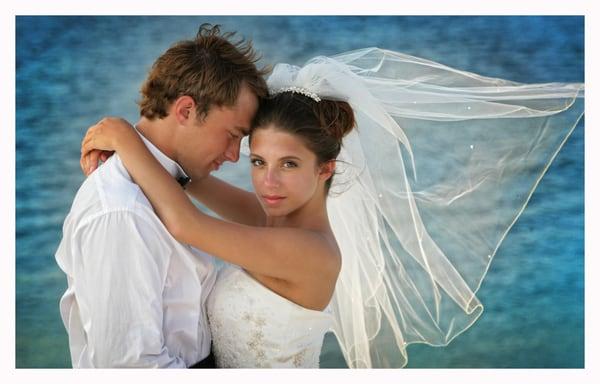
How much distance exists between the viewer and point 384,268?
3.37 meters

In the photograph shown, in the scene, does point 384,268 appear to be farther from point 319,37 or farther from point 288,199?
point 319,37

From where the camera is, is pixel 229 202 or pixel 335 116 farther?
pixel 229 202

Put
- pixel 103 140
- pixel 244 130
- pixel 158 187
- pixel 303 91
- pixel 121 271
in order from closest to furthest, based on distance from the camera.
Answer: pixel 121 271, pixel 158 187, pixel 103 140, pixel 244 130, pixel 303 91

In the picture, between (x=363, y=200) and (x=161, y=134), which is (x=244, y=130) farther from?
(x=363, y=200)

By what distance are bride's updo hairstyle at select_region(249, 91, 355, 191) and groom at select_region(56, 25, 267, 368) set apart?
70mm

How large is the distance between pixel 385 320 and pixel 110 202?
1561mm

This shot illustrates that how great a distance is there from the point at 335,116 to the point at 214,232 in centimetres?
73

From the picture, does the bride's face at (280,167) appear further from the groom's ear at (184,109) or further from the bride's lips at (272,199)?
the groom's ear at (184,109)

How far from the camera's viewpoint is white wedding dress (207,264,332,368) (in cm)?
285

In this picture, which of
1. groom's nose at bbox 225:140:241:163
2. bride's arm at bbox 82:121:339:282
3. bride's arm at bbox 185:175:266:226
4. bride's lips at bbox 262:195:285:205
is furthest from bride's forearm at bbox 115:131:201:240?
bride's arm at bbox 185:175:266:226

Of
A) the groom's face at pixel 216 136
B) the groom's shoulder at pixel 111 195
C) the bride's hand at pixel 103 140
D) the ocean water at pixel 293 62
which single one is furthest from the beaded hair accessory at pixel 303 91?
the ocean water at pixel 293 62

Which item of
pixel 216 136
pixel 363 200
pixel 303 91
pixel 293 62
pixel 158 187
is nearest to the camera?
pixel 158 187

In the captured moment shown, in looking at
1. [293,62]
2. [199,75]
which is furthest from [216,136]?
[293,62]

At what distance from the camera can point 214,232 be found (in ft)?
8.43
